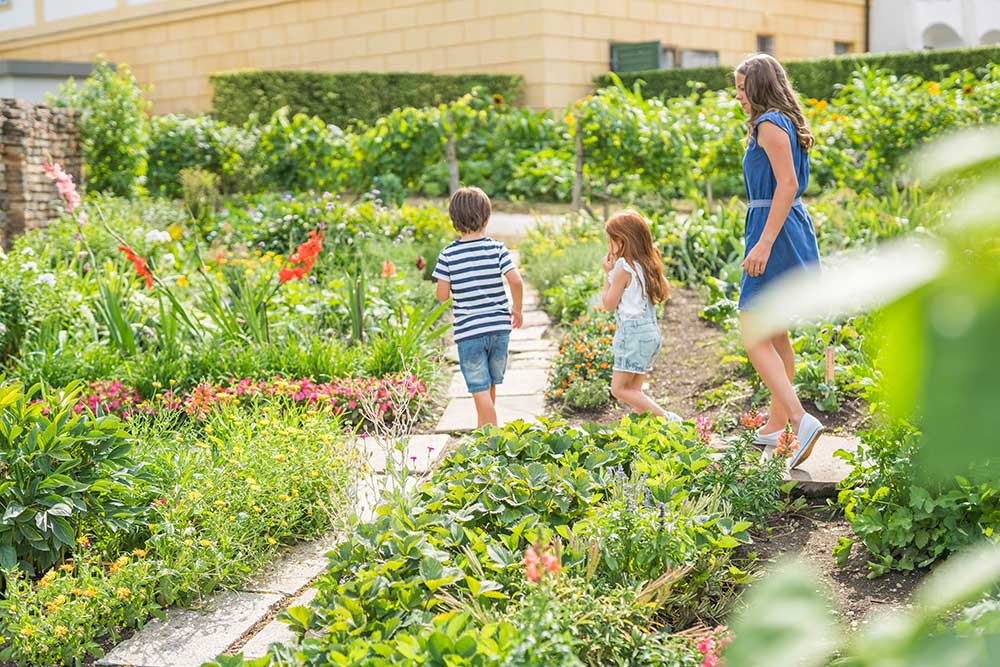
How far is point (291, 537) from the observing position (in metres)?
3.74

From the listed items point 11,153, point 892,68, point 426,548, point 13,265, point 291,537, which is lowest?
point 291,537

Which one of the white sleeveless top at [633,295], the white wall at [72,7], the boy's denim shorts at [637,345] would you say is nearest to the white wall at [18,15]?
the white wall at [72,7]

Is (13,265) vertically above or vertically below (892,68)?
below

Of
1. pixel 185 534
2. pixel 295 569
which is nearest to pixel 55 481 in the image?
pixel 185 534

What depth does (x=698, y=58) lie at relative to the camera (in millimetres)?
19484

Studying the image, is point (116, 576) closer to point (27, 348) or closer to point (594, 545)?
point (594, 545)

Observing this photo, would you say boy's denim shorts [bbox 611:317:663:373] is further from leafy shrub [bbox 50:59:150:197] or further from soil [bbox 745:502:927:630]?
leafy shrub [bbox 50:59:150:197]

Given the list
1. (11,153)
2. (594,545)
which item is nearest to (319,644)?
(594,545)

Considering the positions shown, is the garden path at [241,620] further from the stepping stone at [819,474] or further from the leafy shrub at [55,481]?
the stepping stone at [819,474]

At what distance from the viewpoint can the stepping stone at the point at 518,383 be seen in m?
5.73

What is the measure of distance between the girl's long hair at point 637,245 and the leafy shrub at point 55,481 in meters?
2.39

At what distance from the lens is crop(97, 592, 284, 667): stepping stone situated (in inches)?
111

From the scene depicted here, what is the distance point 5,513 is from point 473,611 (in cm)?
164

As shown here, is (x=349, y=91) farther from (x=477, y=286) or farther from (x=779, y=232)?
(x=779, y=232)
